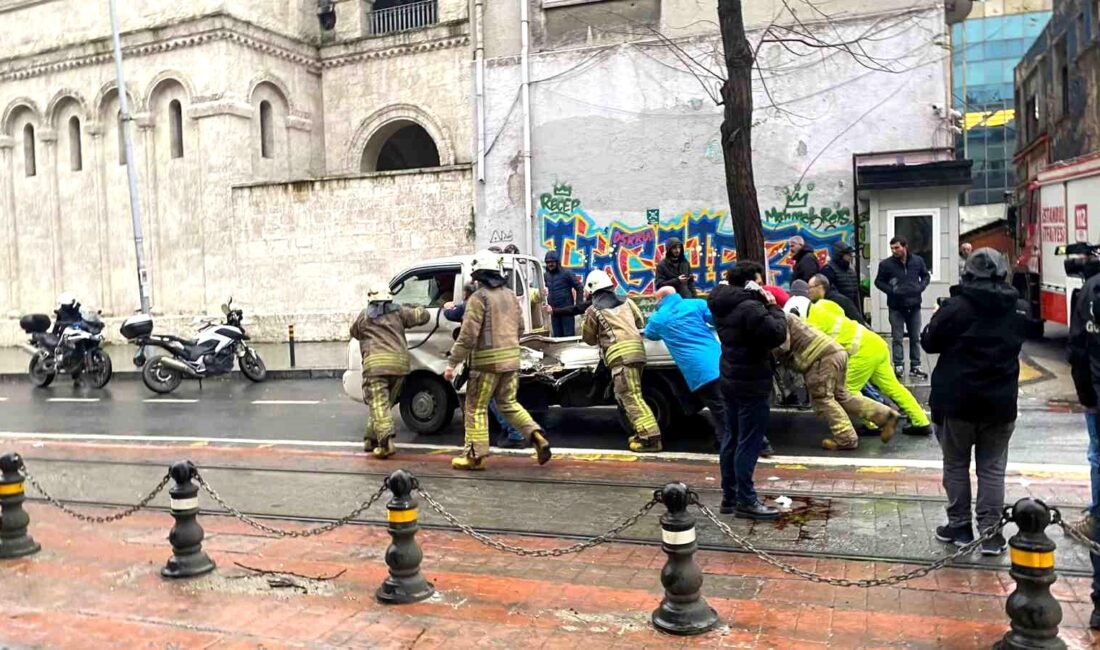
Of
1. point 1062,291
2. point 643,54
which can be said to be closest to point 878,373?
point 1062,291

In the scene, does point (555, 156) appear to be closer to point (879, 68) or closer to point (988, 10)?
point (879, 68)

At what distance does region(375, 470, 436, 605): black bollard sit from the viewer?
496 cm

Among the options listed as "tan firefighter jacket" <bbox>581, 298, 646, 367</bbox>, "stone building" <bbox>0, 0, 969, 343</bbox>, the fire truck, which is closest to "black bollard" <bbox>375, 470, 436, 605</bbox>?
"tan firefighter jacket" <bbox>581, 298, 646, 367</bbox>

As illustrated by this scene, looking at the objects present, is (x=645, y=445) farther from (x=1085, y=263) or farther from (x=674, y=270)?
(x=674, y=270)

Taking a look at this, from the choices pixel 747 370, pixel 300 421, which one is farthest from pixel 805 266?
pixel 300 421

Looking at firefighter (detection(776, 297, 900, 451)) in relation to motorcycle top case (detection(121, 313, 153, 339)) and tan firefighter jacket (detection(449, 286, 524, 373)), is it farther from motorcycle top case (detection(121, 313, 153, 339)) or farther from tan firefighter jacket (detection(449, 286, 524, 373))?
motorcycle top case (detection(121, 313, 153, 339))

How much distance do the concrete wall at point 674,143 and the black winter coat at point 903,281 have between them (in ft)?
16.0

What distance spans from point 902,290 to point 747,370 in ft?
20.8

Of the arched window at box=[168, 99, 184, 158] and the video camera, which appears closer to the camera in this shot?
the video camera

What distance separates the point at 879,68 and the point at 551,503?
12.6 metres

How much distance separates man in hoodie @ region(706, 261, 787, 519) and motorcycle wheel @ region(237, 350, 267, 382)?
11333mm

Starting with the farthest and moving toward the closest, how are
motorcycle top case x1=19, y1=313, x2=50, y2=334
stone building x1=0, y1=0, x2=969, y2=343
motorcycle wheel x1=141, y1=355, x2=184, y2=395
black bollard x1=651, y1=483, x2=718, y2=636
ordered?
stone building x1=0, y1=0, x2=969, y2=343, motorcycle top case x1=19, y1=313, x2=50, y2=334, motorcycle wheel x1=141, y1=355, x2=184, y2=395, black bollard x1=651, y1=483, x2=718, y2=636

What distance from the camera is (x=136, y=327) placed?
15445mm

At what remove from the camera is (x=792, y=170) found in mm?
16984
